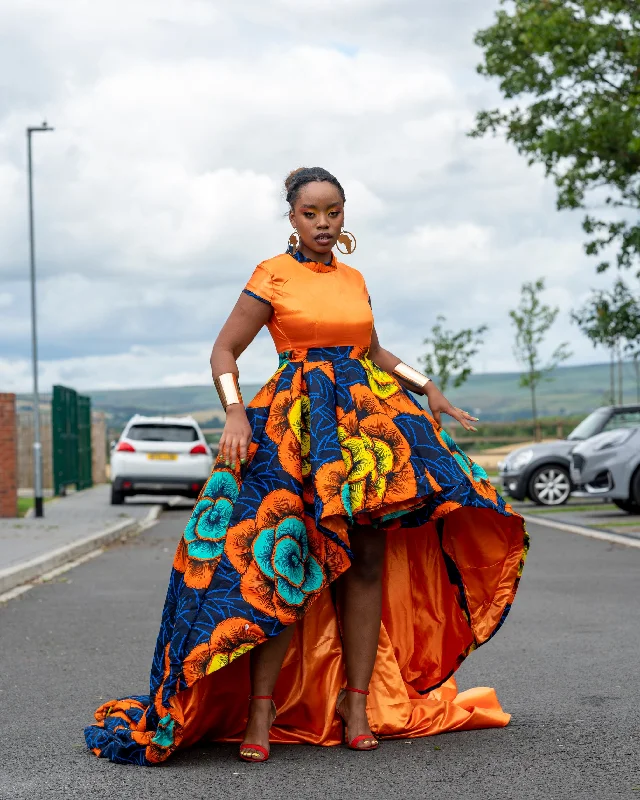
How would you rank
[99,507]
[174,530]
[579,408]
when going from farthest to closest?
[579,408] < [99,507] < [174,530]

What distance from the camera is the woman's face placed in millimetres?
4406

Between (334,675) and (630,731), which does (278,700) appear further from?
(630,731)

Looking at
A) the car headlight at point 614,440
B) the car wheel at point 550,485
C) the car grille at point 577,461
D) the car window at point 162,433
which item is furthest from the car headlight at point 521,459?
the car window at point 162,433

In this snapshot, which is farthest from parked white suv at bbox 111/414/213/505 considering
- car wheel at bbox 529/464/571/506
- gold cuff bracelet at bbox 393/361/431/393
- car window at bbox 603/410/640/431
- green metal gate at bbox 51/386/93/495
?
gold cuff bracelet at bbox 393/361/431/393

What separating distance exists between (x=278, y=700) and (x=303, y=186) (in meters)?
1.73

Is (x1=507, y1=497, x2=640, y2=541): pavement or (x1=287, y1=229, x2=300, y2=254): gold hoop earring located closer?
(x1=287, y1=229, x2=300, y2=254): gold hoop earring

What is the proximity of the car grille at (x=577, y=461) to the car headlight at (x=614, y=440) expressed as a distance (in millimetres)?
254

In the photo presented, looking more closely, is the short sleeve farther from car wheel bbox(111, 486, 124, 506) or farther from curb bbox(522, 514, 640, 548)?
car wheel bbox(111, 486, 124, 506)

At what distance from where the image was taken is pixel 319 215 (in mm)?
4414

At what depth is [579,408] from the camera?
325 feet

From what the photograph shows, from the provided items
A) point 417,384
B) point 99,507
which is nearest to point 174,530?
Result: point 99,507

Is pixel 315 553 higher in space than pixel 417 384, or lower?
lower

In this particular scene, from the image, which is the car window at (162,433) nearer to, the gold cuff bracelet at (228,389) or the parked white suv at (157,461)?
the parked white suv at (157,461)

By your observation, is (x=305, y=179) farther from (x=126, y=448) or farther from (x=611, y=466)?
(x=126, y=448)
